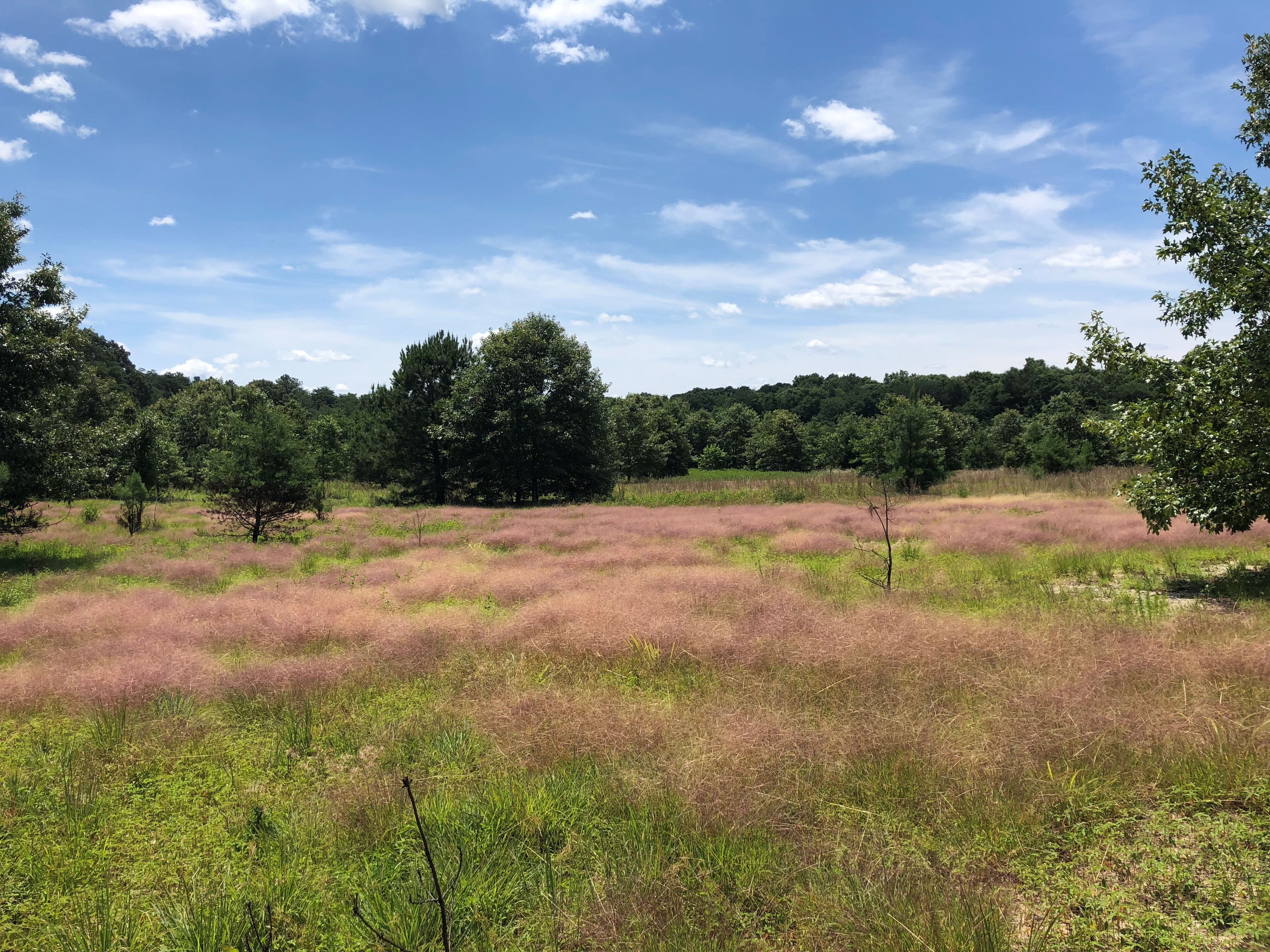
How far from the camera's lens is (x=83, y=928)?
324 cm

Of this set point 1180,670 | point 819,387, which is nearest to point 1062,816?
point 1180,670

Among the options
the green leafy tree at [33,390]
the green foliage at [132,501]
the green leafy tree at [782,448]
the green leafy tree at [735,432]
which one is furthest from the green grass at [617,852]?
the green leafy tree at [735,432]

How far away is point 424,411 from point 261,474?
19.9m

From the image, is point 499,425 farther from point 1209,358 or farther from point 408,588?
point 1209,358

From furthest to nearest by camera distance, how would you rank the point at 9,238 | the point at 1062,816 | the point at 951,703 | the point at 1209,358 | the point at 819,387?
1. the point at 819,387
2. the point at 9,238
3. the point at 1209,358
4. the point at 951,703
5. the point at 1062,816

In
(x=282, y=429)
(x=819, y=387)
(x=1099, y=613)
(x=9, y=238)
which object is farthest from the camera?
(x=819, y=387)

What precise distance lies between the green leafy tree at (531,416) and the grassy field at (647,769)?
27688 millimetres

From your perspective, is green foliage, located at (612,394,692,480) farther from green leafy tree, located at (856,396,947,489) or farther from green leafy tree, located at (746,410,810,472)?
green leafy tree, located at (856,396,947,489)

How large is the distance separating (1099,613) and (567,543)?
1251cm

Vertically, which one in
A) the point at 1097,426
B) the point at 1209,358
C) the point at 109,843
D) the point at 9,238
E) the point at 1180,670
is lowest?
the point at 109,843

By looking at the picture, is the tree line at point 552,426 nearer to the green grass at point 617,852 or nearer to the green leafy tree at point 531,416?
the green leafy tree at point 531,416

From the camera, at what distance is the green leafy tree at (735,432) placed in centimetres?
11088

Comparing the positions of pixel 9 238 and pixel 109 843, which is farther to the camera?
pixel 9 238

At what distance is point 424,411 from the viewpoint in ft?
129
